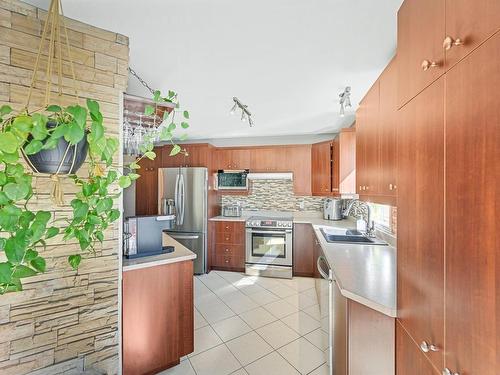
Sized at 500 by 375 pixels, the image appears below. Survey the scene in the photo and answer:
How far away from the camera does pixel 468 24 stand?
62cm

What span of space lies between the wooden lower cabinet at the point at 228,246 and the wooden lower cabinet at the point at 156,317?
7.09ft

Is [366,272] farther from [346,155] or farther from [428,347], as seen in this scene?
[346,155]

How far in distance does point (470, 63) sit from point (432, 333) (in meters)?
0.82

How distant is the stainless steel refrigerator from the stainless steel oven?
2.51 feet

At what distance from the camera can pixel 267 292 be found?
10.7ft

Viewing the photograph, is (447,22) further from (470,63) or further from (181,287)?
(181,287)

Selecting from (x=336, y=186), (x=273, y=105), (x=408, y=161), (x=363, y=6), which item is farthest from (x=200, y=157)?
(x=408, y=161)

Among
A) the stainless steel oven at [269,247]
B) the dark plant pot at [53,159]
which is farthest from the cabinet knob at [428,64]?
the stainless steel oven at [269,247]

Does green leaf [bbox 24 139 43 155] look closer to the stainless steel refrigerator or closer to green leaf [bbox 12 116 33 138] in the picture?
green leaf [bbox 12 116 33 138]

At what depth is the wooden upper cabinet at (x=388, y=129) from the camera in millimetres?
1412

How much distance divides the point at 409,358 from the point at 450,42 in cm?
117

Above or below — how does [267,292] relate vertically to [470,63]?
below

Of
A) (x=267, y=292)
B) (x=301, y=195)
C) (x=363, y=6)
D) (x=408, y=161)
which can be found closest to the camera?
(x=408, y=161)

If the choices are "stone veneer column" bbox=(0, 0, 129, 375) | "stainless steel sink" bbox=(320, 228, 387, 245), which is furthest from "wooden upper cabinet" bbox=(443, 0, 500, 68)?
"stainless steel sink" bbox=(320, 228, 387, 245)
